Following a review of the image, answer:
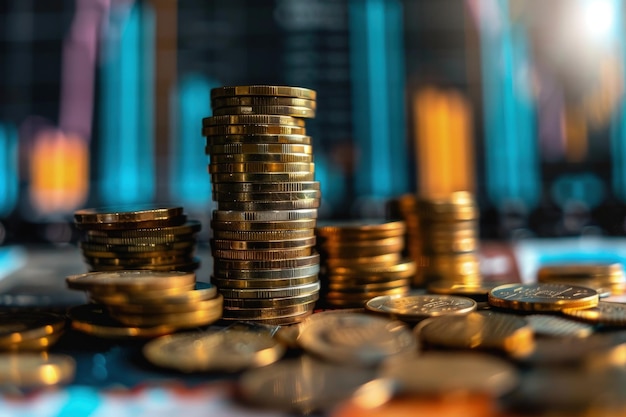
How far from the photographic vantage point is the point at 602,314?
37.9 inches

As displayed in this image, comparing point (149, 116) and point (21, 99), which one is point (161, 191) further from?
point (21, 99)

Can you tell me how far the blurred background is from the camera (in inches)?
106

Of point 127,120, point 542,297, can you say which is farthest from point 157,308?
point 127,120

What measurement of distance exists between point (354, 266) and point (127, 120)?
1.99m

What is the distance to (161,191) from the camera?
2785 mm

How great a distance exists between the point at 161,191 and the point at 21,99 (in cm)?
82

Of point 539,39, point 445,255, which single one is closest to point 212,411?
point 445,255

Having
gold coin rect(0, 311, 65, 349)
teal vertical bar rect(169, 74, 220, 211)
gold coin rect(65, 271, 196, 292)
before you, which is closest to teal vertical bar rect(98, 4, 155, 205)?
teal vertical bar rect(169, 74, 220, 211)

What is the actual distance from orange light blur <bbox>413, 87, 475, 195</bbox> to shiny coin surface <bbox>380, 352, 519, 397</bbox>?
2018 mm

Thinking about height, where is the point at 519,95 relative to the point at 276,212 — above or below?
above

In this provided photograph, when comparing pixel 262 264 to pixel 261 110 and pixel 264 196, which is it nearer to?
pixel 264 196

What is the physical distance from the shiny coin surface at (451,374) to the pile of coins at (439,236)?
664 mm

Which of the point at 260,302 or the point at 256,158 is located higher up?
the point at 256,158

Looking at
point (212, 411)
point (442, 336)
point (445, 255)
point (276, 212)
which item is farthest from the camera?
point (445, 255)
